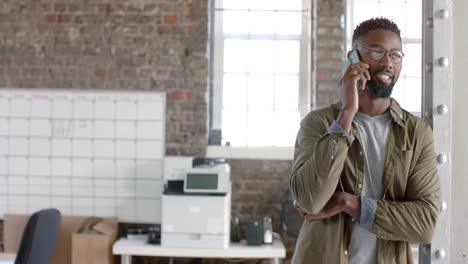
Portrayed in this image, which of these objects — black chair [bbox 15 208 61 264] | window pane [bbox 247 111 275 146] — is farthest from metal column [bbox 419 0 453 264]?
window pane [bbox 247 111 275 146]

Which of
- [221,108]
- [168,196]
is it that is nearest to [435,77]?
[168,196]

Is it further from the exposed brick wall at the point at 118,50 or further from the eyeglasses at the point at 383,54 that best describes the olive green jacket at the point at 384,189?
the exposed brick wall at the point at 118,50

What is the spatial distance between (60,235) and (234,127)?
1846 millimetres

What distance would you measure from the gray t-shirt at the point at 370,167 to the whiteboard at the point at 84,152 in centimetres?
317

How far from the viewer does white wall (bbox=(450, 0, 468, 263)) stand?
2.74 feet

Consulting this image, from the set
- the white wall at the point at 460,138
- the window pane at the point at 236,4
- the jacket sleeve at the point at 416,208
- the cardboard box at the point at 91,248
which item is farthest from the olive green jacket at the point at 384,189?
the window pane at the point at 236,4

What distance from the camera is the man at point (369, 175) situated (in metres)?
1.31

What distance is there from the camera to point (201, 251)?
3695 millimetres

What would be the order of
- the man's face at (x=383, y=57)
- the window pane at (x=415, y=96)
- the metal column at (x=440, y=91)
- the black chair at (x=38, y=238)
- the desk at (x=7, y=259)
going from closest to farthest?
the metal column at (x=440, y=91) → the window pane at (x=415, y=96) → the man's face at (x=383, y=57) → the black chair at (x=38, y=238) → the desk at (x=7, y=259)

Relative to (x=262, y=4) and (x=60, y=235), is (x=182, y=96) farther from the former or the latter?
(x=60, y=235)

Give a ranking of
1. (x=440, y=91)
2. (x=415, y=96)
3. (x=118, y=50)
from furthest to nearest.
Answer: (x=118, y=50), (x=415, y=96), (x=440, y=91)

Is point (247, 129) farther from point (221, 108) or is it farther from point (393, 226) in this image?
point (393, 226)

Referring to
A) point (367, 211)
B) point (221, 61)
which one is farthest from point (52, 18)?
point (367, 211)

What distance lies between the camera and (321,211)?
1.35 metres
